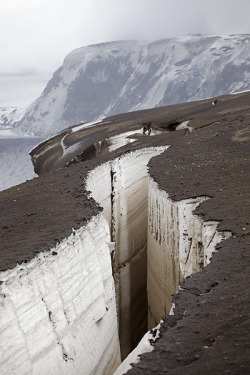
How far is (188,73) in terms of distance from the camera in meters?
70.0

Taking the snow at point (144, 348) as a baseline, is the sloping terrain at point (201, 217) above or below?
above

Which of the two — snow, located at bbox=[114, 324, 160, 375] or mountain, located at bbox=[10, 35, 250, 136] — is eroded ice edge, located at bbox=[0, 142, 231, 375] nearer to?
snow, located at bbox=[114, 324, 160, 375]

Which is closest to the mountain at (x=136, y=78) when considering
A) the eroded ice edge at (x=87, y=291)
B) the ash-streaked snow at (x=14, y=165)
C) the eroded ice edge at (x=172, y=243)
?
the ash-streaked snow at (x=14, y=165)

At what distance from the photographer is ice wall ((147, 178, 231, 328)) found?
16.4ft

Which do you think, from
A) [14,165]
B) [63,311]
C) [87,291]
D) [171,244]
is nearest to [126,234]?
[171,244]

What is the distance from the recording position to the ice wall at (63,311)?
347 cm

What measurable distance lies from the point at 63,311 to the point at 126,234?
423 centimetres

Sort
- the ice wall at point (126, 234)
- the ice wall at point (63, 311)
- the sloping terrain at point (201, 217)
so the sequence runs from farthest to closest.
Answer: the ice wall at point (126, 234)
the ice wall at point (63, 311)
the sloping terrain at point (201, 217)

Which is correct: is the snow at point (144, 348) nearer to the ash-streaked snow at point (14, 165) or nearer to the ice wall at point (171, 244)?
the ice wall at point (171, 244)

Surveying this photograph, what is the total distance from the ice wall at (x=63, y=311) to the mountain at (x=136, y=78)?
63.8 meters

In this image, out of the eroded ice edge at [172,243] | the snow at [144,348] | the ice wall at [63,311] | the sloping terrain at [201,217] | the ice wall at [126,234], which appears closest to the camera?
the sloping terrain at [201,217]

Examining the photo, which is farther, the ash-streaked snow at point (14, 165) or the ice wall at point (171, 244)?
the ash-streaked snow at point (14, 165)

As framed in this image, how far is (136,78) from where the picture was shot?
84.4 m

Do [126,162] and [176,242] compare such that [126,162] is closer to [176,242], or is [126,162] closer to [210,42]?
[176,242]
